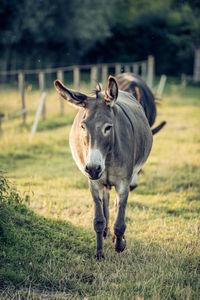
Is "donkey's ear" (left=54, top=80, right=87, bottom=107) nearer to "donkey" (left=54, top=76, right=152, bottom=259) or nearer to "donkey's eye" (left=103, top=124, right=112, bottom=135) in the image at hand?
"donkey" (left=54, top=76, right=152, bottom=259)

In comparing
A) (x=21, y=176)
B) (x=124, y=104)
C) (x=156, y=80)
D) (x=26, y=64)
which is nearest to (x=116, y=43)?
(x=156, y=80)

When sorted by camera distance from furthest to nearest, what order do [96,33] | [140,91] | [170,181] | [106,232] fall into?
[96,33]
[170,181]
[140,91]
[106,232]

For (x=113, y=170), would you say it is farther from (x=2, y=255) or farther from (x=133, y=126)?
(x=2, y=255)

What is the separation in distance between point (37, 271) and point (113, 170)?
1.31 metres

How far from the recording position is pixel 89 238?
15.8 ft

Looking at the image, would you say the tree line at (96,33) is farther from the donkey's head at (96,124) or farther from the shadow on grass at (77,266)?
the donkey's head at (96,124)

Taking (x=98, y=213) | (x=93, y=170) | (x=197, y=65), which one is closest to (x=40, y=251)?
(x=98, y=213)

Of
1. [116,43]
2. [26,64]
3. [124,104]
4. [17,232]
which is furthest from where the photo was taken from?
[116,43]

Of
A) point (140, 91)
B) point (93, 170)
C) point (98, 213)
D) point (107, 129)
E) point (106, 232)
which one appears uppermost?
point (107, 129)

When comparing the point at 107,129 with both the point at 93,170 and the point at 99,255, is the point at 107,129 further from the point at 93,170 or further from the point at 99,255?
the point at 99,255

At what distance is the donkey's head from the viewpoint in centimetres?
358

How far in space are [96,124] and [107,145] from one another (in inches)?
10.0

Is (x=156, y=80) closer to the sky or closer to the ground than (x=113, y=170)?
closer to the ground

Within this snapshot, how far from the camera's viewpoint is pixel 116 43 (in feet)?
109
